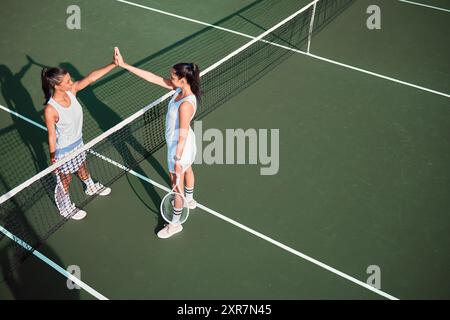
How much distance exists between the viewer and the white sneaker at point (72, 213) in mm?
5543

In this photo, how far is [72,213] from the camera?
220 inches

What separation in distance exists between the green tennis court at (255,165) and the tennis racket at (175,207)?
206 mm

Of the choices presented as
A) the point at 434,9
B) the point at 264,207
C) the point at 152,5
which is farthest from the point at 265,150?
the point at 434,9

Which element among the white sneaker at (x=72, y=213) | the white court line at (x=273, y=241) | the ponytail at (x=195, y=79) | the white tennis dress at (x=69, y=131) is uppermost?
the ponytail at (x=195, y=79)

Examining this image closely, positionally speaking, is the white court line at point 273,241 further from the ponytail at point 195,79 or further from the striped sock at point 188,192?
the ponytail at point 195,79

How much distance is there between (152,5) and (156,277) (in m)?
8.24

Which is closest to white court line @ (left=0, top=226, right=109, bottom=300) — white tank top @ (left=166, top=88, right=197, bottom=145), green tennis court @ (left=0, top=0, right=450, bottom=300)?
green tennis court @ (left=0, top=0, right=450, bottom=300)

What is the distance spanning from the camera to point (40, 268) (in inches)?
197

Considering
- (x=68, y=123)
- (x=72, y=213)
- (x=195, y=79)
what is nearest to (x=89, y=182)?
(x=72, y=213)

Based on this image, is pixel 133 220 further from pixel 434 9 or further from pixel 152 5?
pixel 434 9

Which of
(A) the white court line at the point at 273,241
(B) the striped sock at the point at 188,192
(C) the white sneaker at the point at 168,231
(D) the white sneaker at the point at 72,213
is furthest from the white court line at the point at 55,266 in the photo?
(A) the white court line at the point at 273,241

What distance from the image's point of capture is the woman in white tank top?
15.0ft
